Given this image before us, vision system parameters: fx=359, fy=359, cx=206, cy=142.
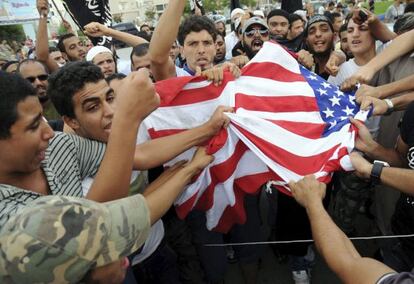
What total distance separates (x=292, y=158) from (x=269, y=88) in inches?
22.3

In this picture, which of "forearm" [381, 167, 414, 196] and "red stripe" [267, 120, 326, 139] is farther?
"red stripe" [267, 120, 326, 139]

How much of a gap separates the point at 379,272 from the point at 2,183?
149 centimetres

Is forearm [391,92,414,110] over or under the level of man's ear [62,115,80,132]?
under

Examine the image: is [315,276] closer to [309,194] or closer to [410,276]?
[309,194]

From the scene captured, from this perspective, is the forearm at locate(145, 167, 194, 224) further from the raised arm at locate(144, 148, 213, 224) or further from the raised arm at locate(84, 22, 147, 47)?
the raised arm at locate(84, 22, 147, 47)

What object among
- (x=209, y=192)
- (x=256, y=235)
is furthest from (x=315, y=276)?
(x=209, y=192)

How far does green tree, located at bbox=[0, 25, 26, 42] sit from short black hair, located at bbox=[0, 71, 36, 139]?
33138 mm

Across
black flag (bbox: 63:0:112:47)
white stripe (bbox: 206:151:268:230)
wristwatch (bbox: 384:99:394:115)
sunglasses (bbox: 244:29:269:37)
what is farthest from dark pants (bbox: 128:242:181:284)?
black flag (bbox: 63:0:112:47)

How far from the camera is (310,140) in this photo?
240 cm

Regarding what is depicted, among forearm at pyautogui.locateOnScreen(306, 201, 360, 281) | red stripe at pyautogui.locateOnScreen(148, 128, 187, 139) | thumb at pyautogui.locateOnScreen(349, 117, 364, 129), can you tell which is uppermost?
thumb at pyautogui.locateOnScreen(349, 117, 364, 129)

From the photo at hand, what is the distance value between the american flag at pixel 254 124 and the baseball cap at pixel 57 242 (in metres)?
1.36

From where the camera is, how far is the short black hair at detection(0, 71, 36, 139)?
128cm

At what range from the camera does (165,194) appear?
1.82 m

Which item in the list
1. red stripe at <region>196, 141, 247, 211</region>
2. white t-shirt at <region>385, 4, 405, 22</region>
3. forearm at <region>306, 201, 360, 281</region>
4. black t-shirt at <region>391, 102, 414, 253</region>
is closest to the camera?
forearm at <region>306, 201, 360, 281</region>
